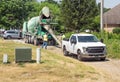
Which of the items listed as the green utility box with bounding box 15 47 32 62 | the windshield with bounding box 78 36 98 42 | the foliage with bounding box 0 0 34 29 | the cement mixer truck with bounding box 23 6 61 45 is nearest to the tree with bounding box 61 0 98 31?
the cement mixer truck with bounding box 23 6 61 45

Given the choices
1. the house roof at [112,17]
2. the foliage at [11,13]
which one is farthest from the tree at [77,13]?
the foliage at [11,13]

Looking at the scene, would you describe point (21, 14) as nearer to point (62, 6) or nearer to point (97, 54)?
point (62, 6)

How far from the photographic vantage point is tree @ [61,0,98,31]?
185ft

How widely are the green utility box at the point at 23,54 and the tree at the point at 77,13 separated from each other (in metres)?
36.0

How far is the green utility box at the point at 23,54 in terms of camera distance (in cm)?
2014

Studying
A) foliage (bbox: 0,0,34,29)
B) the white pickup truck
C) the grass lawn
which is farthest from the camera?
foliage (bbox: 0,0,34,29)

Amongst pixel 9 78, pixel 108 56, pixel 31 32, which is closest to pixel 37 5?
pixel 31 32

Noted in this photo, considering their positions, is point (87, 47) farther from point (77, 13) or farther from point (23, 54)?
point (77, 13)

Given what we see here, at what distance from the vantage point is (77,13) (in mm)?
56812

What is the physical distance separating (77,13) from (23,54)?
37117 millimetres

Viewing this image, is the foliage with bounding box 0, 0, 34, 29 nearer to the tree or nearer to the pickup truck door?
the tree

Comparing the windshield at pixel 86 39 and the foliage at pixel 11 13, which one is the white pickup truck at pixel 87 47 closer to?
the windshield at pixel 86 39

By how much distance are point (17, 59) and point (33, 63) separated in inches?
36.6

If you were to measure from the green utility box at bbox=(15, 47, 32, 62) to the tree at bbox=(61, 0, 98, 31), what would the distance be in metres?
36.0
